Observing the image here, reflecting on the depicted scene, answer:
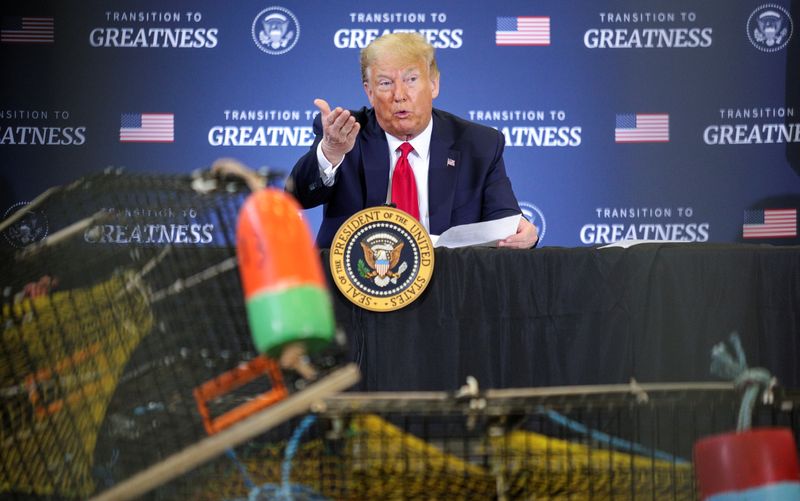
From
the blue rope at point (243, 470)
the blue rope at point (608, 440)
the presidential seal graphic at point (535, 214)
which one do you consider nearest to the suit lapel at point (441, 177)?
the blue rope at point (608, 440)

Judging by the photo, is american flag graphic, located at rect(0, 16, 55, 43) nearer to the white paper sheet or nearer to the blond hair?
the blond hair

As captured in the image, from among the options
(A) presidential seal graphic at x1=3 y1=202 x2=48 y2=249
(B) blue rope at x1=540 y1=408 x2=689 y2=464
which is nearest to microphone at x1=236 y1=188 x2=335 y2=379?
(B) blue rope at x1=540 y1=408 x2=689 y2=464

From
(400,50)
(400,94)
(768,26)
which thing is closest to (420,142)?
(400,94)

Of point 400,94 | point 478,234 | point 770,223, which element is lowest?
point 478,234

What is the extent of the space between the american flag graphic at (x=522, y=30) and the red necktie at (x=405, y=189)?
7.74 ft

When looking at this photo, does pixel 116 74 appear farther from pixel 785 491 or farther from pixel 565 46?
pixel 785 491

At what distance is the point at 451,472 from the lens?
75.0 inches

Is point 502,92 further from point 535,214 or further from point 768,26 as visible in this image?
point 768,26

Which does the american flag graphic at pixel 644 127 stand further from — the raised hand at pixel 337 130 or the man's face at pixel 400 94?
the raised hand at pixel 337 130

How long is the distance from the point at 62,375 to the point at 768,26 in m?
4.93

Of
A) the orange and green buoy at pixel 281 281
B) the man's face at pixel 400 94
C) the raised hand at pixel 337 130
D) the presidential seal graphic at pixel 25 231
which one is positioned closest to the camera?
the orange and green buoy at pixel 281 281

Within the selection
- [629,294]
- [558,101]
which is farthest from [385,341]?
[558,101]

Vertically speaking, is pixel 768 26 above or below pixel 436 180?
above

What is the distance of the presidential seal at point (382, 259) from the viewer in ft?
8.31
